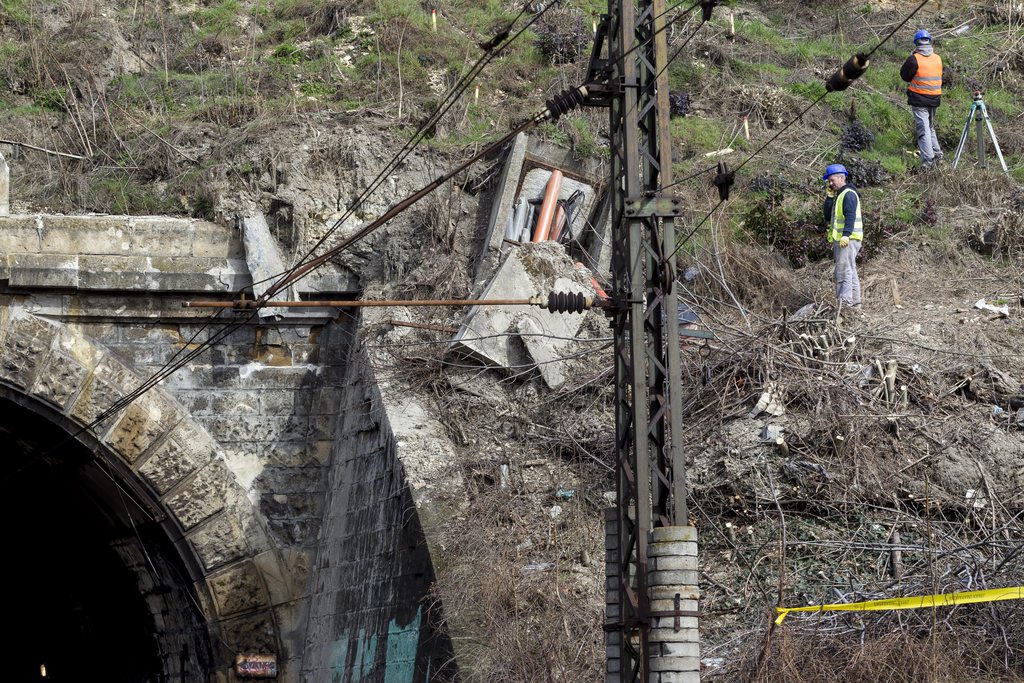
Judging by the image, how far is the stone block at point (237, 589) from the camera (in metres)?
13.4

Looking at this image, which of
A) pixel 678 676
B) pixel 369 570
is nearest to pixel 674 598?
pixel 678 676

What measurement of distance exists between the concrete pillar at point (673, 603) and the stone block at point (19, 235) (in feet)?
27.3

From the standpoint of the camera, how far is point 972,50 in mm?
21719

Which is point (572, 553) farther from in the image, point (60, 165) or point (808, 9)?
point (808, 9)

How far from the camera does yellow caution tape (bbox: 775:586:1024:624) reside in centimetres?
945

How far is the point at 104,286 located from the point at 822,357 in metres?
7.24

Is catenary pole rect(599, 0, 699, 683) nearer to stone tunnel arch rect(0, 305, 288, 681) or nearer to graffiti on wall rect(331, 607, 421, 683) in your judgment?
graffiti on wall rect(331, 607, 421, 683)

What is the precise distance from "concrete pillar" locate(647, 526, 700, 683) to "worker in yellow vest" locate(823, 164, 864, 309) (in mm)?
5927

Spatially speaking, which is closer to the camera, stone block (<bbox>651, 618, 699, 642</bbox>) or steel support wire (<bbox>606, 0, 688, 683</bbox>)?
stone block (<bbox>651, 618, 699, 642</bbox>)

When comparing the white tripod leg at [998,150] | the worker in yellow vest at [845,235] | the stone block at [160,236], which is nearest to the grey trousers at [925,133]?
the white tripod leg at [998,150]

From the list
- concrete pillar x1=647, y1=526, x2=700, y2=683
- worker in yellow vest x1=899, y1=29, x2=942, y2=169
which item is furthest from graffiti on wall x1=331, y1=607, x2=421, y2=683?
worker in yellow vest x1=899, y1=29, x2=942, y2=169

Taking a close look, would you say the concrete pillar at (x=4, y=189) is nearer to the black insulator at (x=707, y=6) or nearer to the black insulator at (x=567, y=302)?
the black insulator at (x=567, y=302)

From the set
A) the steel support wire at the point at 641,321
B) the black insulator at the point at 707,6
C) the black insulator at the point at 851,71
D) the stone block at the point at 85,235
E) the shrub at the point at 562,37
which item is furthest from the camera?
the shrub at the point at 562,37

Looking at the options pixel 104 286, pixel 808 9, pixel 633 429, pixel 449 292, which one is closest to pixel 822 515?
pixel 633 429
